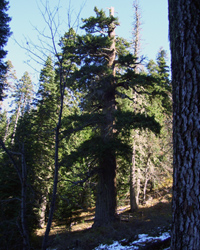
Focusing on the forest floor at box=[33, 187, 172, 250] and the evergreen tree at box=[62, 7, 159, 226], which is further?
the evergreen tree at box=[62, 7, 159, 226]

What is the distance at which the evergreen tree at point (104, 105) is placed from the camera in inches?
369

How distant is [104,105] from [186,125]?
30.0 feet

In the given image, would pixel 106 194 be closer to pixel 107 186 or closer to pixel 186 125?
pixel 107 186

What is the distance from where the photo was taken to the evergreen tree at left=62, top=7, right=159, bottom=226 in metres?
9.38

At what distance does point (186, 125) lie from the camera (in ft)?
8.27

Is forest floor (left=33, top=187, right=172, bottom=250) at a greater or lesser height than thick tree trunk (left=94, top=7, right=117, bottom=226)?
lesser

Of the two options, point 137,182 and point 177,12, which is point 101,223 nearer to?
point 137,182

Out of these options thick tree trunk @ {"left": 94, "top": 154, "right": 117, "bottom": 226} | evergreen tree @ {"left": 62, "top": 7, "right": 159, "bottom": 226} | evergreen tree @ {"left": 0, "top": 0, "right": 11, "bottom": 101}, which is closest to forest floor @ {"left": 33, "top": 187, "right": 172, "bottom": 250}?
thick tree trunk @ {"left": 94, "top": 154, "right": 117, "bottom": 226}

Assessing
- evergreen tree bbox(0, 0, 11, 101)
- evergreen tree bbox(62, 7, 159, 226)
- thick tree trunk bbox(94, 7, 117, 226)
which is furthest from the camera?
evergreen tree bbox(0, 0, 11, 101)

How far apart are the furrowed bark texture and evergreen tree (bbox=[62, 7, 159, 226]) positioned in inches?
239

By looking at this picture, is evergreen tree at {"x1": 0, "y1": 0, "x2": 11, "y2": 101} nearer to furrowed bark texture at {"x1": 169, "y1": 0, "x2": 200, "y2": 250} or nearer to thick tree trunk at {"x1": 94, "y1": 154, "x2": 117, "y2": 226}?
thick tree trunk at {"x1": 94, "y1": 154, "x2": 117, "y2": 226}

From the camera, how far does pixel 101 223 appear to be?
1014 cm

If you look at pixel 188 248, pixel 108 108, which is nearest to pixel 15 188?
pixel 108 108

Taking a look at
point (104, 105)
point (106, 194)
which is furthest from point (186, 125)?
point (104, 105)
